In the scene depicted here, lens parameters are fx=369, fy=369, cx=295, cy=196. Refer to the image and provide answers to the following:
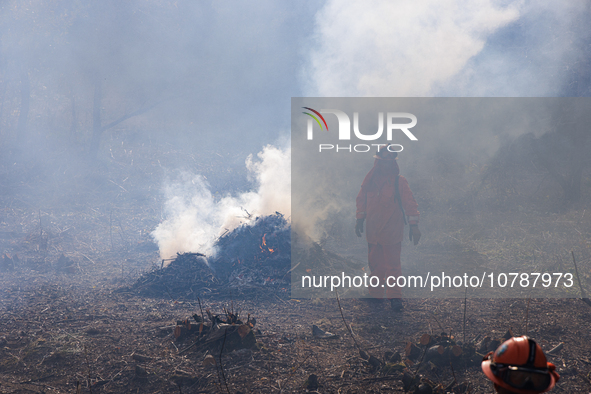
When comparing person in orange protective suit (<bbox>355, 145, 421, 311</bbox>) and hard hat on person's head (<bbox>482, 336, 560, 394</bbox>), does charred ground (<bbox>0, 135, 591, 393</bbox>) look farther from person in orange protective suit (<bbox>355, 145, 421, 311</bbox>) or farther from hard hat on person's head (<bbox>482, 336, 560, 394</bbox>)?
hard hat on person's head (<bbox>482, 336, 560, 394</bbox>)

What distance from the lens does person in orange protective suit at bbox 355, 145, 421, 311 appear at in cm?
585

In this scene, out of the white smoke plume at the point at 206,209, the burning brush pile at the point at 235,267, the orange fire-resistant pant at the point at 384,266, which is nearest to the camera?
the orange fire-resistant pant at the point at 384,266

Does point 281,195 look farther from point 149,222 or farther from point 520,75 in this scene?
point 520,75

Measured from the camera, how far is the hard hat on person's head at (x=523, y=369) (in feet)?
4.59

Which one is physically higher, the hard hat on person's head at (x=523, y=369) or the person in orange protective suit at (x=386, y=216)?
the person in orange protective suit at (x=386, y=216)

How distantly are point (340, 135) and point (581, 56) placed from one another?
7967mm

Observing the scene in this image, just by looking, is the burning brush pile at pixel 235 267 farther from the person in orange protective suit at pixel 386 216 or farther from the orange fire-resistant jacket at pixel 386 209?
the orange fire-resistant jacket at pixel 386 209

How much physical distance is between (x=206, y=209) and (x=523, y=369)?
1228 cm

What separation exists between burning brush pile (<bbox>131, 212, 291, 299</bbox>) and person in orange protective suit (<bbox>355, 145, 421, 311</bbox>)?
1.83 metres

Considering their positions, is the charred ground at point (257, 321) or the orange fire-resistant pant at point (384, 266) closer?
the charred ground at point (257, 321)

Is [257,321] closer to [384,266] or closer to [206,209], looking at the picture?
[384,266]

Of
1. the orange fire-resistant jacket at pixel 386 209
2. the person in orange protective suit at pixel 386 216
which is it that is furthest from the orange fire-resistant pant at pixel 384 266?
the orange fire-resistant jacket at pixel 386 209

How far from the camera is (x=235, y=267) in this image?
24.3ft

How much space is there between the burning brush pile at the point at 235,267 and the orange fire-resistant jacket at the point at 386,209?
2043 mm
